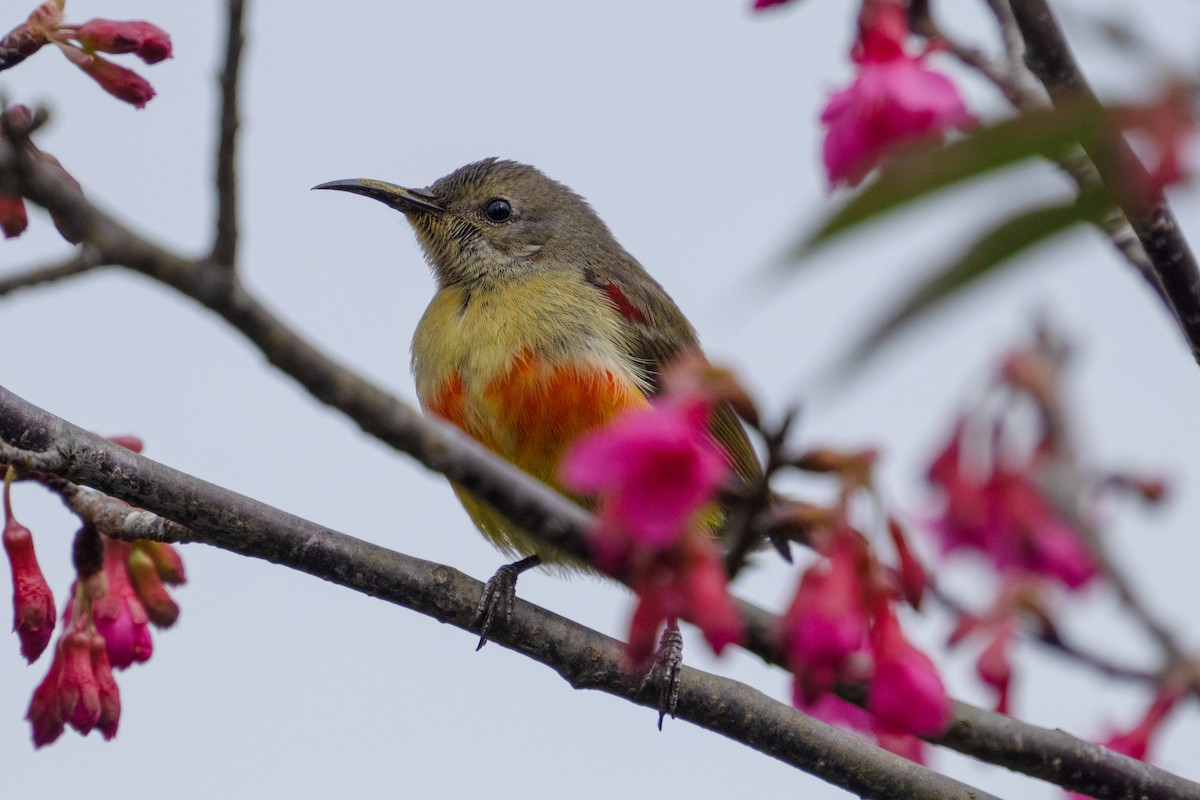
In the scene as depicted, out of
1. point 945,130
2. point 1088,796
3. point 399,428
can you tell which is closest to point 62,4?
point 399,428

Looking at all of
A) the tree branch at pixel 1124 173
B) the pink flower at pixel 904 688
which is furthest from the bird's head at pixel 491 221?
the pink flower at pixel 904 688

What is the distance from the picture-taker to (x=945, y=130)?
6.11 feet

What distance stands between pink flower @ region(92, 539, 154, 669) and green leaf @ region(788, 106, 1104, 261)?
2.39 meters

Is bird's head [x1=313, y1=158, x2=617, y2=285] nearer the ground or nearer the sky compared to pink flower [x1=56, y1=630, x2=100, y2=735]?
nearer the sky

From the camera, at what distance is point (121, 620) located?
300 cm

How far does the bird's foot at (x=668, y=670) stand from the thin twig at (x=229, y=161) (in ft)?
6.24

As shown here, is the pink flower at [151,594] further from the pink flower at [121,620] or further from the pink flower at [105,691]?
the pink flower at [105,691]

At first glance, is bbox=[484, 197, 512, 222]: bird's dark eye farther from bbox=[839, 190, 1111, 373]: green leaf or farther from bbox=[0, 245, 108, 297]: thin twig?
bbox=[839, 190, 1111, 373]: green leaf

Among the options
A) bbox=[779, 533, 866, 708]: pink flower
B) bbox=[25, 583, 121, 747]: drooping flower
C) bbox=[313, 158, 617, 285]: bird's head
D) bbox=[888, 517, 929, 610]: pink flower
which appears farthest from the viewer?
bbox=[313, 158, 617, 285]: bird's head

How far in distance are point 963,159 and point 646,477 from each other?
68 cm

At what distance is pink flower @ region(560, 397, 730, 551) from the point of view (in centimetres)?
159

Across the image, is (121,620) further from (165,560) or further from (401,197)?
(401,197)

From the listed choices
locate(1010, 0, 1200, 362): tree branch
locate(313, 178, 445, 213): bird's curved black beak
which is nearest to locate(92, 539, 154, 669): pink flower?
locate(1010, 0, 1200, 362): tree branch

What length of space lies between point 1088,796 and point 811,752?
577 mm
